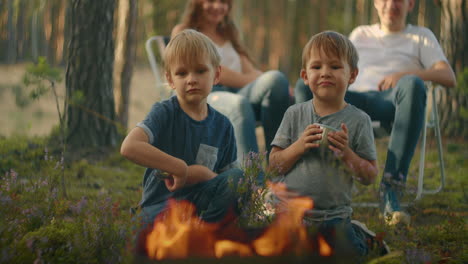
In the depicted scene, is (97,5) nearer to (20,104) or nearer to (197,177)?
(20,104)

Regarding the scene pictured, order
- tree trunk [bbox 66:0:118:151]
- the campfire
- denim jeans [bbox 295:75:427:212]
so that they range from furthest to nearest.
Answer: tree trunk [bbox 66:0:118:151]
denim jeans [bbox 295:75:427:212]
the campfire

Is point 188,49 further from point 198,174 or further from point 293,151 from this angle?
point 293,151

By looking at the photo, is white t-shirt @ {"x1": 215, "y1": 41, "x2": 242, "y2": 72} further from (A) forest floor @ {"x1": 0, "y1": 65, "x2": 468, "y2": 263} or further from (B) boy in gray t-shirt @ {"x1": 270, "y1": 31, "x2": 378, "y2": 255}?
(B) boy in gray t-shirt @ {"x1": 270, "y1": 31, "x2": 378, "y2": 255}

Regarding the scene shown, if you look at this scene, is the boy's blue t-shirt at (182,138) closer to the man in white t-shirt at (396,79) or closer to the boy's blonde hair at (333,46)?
the boy's blonde hair at (333,46)

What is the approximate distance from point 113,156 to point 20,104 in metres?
1.55

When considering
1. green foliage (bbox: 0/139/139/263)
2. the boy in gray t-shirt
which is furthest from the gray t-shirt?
green foliage (bbox: 0/139/139/263)

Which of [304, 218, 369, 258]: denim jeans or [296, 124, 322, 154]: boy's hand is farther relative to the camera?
[296, 124, 322, 154]: boy's hand

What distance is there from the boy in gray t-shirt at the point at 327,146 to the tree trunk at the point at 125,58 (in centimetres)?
441

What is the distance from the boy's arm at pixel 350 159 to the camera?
93.8 inches

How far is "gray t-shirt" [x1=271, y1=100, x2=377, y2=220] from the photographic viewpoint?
2508 mm

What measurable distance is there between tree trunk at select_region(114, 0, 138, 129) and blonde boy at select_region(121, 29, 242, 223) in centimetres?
414

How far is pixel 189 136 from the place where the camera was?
259 cm

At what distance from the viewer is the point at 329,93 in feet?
8.19

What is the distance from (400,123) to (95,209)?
7.02 ft
